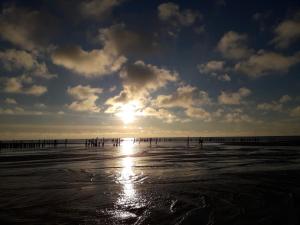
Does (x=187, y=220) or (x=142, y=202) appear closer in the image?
(x=187, y=220)

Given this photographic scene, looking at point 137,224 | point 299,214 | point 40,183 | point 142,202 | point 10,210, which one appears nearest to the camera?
point 137,224

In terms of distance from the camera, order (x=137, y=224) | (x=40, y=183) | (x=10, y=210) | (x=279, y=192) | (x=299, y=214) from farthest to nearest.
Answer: (x=40, y=183)
(x=279, y=192)
(x=10, y=210)
(x=299, y=214)
(x=137, y=224)

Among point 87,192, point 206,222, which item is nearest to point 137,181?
point 87,192

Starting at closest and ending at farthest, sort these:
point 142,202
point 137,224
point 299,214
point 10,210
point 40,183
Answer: point 137,224, point 299,214, point 10,210, point 142,202, point 40,183

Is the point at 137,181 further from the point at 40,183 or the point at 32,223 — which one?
the point at 32,223

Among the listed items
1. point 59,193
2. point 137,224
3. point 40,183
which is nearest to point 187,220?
point 137,224

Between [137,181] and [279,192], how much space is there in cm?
800

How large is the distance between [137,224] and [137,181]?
27.6ft

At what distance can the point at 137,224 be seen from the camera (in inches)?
346

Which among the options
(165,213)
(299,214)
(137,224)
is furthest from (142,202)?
(299,214)

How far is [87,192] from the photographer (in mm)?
14055

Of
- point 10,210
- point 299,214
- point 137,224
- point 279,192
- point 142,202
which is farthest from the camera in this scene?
point 279,192

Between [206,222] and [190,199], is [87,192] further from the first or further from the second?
[206,222]

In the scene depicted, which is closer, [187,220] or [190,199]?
[187,220]
